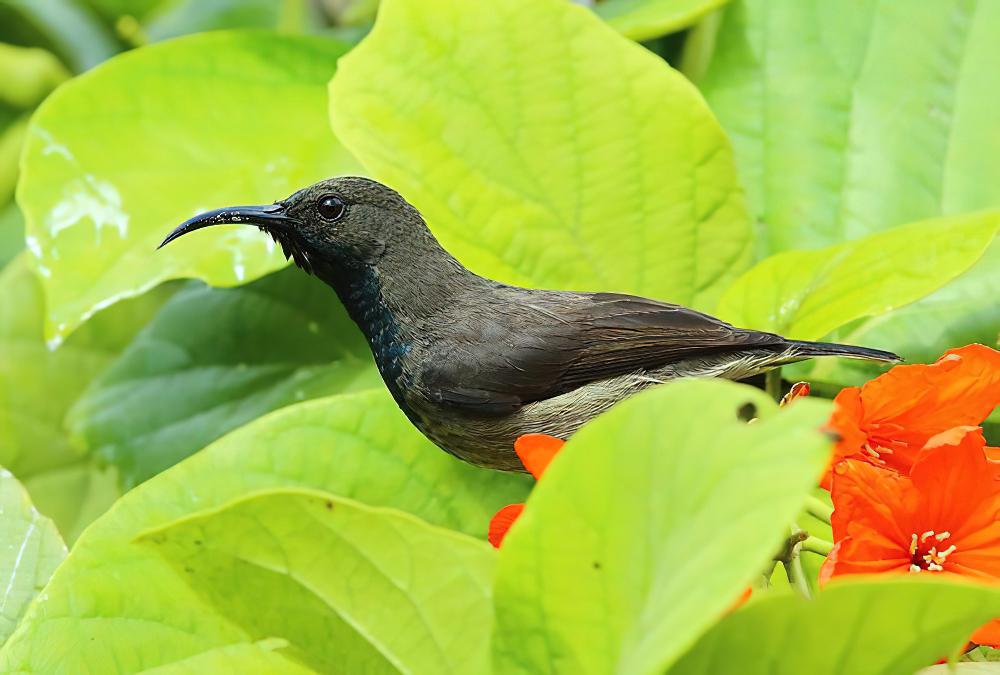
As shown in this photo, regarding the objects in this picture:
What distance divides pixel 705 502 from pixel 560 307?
2.97 ft

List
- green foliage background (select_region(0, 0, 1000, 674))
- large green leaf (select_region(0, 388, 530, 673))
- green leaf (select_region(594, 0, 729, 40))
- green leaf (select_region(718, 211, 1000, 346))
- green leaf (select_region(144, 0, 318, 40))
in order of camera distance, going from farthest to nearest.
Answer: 1. green leaf (select_region(144, 0, 318, 40))
2. green leaf (select_region(594, 0, 729, 40))
3. green leaf (select_region(718, 211, 1000, 346))
4. large green leaf (select_region(0, 388, 530, 673))
5. green foliage background (select_region(0, 0, 1000, 674))

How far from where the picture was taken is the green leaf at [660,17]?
1835 mm

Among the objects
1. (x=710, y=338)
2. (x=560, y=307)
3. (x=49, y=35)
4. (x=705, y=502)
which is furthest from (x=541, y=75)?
(x=49, y=35)

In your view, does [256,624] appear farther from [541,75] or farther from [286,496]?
[541,75]

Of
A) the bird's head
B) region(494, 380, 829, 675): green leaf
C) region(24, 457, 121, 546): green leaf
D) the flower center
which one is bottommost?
region(24, 457, 121, 546): green leaf

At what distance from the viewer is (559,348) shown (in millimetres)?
1664

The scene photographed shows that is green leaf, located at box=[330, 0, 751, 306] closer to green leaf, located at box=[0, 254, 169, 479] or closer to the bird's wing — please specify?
the bird's wing

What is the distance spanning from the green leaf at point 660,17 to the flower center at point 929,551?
103 centimetres

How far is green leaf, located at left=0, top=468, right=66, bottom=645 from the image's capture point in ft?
4.83

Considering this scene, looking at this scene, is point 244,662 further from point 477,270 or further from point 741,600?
point 477,270

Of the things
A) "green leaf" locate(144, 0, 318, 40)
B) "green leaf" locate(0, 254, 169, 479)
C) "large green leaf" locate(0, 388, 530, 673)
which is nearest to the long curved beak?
"large green leaf" locate(0, 388, 530, 673)

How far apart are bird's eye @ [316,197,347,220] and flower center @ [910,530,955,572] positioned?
0.92 meters

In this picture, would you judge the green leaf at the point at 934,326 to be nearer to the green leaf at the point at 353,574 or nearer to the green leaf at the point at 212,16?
the green leaf at the point at 353,574

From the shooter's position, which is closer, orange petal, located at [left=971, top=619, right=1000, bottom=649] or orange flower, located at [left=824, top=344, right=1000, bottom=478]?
orange petal, located at [left=971, top=619, right=1000, bottom=649]
